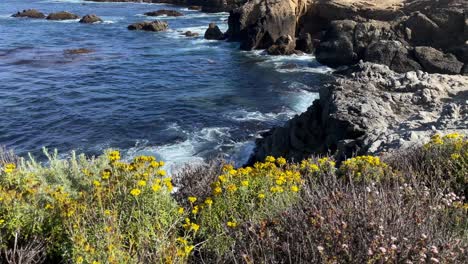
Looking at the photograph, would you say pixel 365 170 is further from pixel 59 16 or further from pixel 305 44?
pixel 59 16

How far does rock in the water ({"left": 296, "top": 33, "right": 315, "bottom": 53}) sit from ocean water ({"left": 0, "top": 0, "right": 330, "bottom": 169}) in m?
1.62

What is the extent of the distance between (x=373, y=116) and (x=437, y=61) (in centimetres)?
1634

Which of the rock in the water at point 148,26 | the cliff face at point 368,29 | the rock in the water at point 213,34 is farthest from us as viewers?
the rock in the water at point 148,26

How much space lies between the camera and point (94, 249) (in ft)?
12.5

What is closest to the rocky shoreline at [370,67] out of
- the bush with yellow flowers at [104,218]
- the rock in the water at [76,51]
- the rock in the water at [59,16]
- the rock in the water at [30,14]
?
the bush with yellow flowers at [104,218]

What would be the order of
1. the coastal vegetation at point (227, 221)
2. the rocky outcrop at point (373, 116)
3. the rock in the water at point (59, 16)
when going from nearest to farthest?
1. the coastal vegetation at point (227, 221)
2. the rocky outcrop at point (373, 116)
3. the rock in the water at point (59, 16)

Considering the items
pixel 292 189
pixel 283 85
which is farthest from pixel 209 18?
pixel 292 189

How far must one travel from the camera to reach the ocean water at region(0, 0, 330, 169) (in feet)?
65.6

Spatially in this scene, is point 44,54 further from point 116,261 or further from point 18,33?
point 116,261

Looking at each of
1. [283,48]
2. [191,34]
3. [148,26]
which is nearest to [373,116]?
[283,48]

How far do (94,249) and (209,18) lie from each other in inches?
2333

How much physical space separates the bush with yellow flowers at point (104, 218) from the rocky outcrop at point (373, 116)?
668 cm

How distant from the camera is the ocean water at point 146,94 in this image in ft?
65.6

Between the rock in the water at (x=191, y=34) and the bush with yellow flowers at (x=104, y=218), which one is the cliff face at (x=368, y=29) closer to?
the rock in the water at (x=191, y=34)
